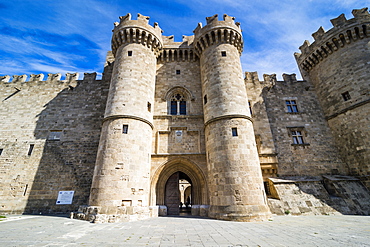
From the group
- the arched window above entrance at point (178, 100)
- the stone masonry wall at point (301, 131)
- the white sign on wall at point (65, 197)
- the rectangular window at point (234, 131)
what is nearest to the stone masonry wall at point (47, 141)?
the white sign on wall at point (65, 197)

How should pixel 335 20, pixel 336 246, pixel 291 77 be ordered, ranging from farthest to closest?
pixel 291 77, pixel 335 20, pixel 336 246

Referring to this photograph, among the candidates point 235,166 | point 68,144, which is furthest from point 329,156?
point 68,144

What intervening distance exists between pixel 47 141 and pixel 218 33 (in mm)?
14670

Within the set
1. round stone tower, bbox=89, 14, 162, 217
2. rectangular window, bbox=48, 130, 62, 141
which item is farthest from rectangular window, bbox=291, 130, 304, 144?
rectangular window, bbox=48, 130, 62, 141

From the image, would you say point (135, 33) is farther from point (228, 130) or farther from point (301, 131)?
point (301, 131)

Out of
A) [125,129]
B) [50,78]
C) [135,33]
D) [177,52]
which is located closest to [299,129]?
[177,52]

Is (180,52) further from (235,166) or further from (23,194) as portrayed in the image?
(23,194)

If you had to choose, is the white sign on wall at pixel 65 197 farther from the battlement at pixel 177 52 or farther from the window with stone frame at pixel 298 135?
the window with stone frame at pixel 298 135

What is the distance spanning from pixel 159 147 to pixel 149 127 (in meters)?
1.46

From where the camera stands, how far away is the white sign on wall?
11008 millimetres

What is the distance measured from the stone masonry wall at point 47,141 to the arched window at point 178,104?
5.50 metres

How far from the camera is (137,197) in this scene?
29.1 ft

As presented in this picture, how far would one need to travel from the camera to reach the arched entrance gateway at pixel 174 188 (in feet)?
33.9

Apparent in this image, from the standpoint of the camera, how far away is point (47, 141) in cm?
1262
